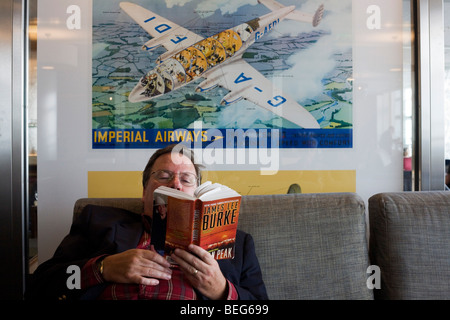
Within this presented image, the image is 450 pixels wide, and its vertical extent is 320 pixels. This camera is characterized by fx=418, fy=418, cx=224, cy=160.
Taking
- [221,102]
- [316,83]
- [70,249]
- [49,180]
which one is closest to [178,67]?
[221,102]

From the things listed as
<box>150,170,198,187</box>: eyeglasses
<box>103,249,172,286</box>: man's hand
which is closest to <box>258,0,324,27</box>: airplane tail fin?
<box>150,170,198,187</box>: eyeglasses

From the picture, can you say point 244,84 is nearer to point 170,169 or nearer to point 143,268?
point 170,169

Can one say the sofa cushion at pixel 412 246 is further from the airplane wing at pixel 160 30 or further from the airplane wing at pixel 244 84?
the airplane wing at pixel 160 30

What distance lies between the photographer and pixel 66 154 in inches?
80.7

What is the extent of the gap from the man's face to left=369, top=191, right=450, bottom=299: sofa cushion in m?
0.82

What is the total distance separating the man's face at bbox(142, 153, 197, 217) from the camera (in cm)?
164

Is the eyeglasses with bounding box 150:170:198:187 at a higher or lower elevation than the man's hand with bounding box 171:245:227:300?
higher

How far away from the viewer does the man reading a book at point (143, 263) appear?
1.35 metres

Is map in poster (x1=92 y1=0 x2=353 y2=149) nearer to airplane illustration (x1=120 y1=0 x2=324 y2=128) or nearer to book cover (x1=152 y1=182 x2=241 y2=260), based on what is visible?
airplane illustration (x1=120 y1=0 x2=324 y2=128)

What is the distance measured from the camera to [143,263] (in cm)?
136

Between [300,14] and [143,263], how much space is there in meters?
1.45

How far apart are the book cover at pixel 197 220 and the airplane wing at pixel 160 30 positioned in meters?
0.96

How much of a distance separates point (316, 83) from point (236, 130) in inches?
18.4

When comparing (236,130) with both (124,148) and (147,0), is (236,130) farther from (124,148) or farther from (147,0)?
(147,0)
